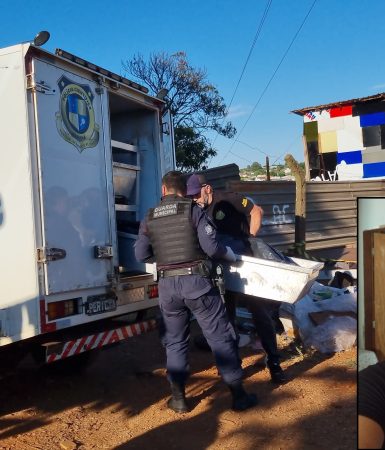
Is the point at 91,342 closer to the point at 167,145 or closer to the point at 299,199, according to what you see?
the point at 167,145

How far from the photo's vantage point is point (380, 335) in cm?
150

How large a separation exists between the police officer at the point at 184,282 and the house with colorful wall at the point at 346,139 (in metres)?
10.6

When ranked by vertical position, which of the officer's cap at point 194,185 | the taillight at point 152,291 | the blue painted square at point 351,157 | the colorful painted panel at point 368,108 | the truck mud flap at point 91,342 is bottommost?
the truck mud flap at point 91,342

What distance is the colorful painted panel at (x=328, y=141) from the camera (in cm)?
1424

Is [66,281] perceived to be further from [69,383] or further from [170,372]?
[69,383]

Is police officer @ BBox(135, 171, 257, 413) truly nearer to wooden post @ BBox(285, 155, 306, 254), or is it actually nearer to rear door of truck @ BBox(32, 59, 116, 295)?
rear door of truck @ BBox(32, 59, 116, 295)

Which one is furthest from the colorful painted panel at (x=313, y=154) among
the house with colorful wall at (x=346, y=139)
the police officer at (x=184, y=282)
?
the police officer at (x=184, y=282)

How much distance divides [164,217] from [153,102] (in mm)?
1881

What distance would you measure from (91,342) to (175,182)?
151 cm

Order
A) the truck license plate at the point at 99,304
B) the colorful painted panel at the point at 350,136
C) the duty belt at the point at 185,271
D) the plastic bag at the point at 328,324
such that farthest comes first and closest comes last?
the colorful painted panel at the point at 350,136 < the plastic bag at the point at 328,324 < the truck license plate at the point at 99,304 < the duty belt at the point at 185,271

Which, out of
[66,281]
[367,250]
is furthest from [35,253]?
[367,250]

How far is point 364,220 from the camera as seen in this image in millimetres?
1532

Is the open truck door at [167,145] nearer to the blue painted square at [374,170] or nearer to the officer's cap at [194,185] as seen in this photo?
the officer's cap at [194,185]

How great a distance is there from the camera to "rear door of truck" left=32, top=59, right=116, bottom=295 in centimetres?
389
